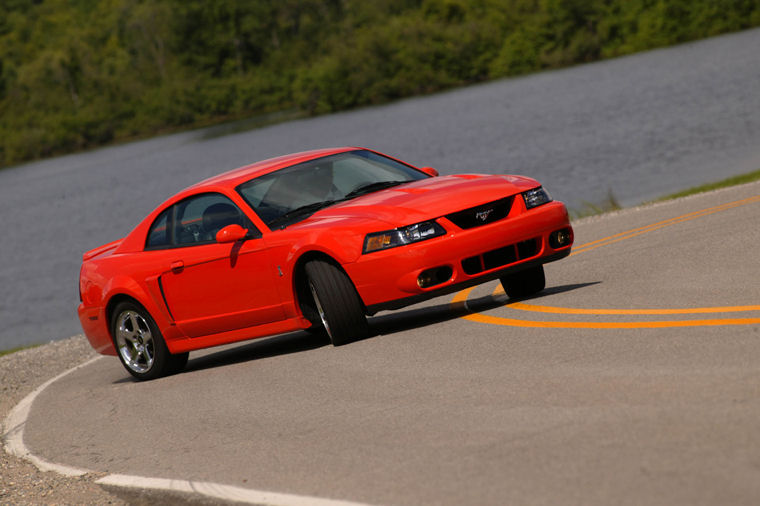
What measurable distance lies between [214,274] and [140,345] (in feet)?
4.54

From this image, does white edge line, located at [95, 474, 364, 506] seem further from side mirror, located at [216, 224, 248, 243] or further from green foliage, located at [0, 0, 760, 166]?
green foliage, located at [0, 0, 760, 166]

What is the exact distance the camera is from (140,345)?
10938mm

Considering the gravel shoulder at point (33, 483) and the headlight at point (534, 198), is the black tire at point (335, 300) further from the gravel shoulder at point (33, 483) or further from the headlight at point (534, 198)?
the gravel shoulder at point (33, 483)

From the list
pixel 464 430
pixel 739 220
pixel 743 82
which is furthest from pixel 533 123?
pixel 464 430

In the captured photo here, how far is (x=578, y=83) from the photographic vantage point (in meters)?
71.6

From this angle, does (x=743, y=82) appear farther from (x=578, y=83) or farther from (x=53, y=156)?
(x=53, y=156)

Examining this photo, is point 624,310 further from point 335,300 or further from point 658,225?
point 658,225

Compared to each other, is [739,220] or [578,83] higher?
[739,220]

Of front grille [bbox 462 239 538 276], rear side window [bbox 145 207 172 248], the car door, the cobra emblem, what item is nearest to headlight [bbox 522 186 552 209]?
front grille [bbox 462 239 538 276]

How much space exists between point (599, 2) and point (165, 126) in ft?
186

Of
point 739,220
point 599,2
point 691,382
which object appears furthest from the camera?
point 599,2

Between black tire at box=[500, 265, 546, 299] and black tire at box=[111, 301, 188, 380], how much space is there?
308 cm

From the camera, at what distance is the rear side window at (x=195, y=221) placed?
1012 cm

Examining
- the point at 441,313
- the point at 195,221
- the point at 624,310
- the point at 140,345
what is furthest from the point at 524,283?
the point at 140,345
